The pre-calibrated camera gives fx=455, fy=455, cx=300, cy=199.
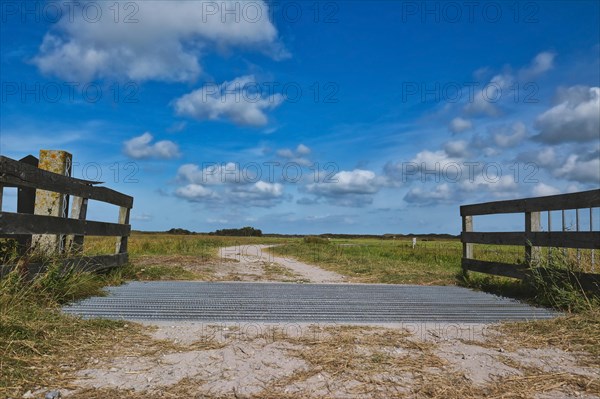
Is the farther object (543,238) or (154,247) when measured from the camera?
(154,247)

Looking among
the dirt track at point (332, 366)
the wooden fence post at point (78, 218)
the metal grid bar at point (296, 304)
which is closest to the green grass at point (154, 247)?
the wooden fence post at point (78, 218)

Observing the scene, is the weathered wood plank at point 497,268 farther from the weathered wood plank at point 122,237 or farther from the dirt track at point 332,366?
the weathered wood plank at point 122,237

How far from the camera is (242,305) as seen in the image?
542 centimetres

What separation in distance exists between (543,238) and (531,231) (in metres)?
0.28

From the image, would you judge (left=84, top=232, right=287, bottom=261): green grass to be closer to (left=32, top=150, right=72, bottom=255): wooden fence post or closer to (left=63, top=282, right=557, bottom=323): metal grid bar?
(left=32, top=150, right=72, bottom=255): wooden fence post

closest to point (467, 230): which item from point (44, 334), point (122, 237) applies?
point (122, 237)

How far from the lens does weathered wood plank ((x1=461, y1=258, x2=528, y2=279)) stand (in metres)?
6.51

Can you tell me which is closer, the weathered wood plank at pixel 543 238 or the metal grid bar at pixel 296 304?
the metal grid bar at pixel 296 304

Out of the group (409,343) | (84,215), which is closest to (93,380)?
(409,343)

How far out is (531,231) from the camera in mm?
6352

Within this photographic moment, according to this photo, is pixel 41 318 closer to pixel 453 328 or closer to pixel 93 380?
pixel 93 380

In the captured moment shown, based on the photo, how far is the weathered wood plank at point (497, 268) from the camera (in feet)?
21.4

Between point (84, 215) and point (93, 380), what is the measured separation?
3964mm

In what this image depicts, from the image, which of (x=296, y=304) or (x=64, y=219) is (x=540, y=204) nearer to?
(x=296, y=304)
